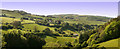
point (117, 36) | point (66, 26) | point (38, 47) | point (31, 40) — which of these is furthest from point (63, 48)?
point (66, 26)

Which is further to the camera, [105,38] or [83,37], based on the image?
[83,37]

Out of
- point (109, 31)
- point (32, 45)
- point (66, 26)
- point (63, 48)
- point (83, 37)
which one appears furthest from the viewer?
point (66, 26)

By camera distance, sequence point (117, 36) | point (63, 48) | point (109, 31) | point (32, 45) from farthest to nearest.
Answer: point (109, 31) → point (117, 36) → point (32, 45) → point (63, 48)

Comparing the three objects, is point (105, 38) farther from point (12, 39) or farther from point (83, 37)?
point (12, 39)

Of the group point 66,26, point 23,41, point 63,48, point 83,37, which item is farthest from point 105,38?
point 66,26

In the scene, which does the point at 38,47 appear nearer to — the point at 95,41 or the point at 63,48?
the point at 63,48

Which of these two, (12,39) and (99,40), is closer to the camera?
(12,39)

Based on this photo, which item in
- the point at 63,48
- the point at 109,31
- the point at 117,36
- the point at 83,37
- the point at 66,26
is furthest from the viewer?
the point at 66,26

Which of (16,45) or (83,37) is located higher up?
(16,45)

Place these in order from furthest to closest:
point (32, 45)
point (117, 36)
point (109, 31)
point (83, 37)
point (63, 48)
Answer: point (83, 37) < point (109, 31) < point (117, 36) < point (32, 45) < point (63, 48)
